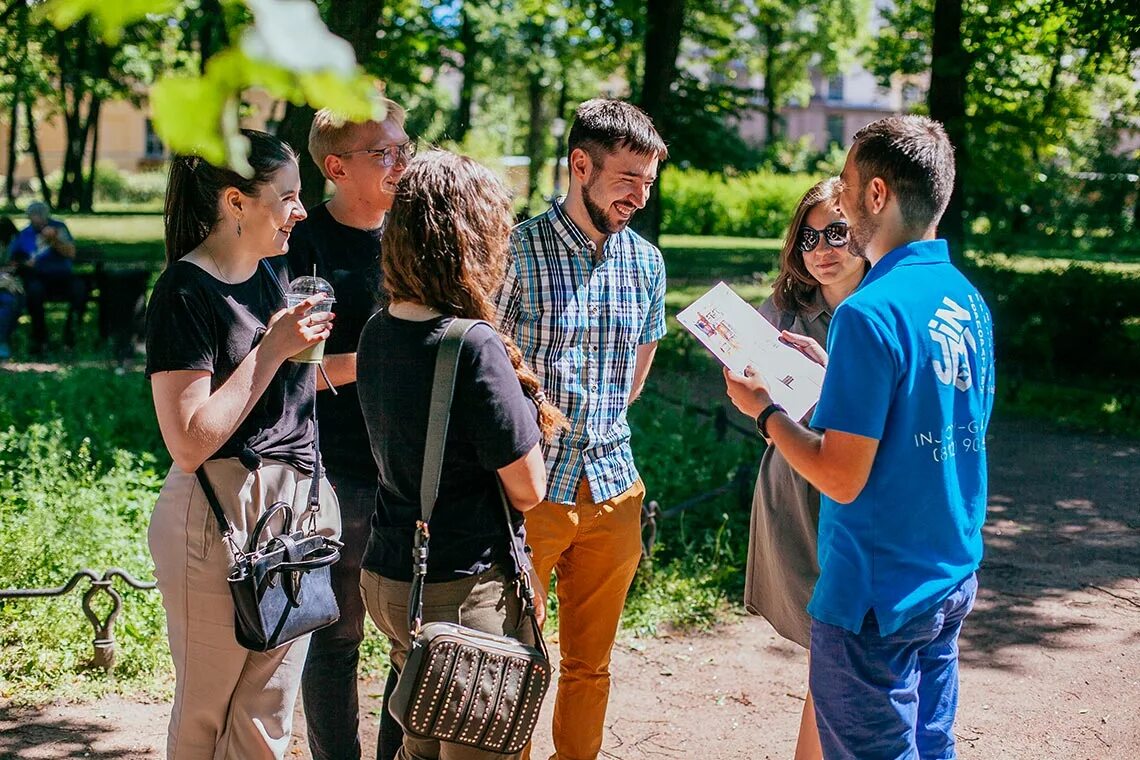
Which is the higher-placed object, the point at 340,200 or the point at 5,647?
the point at 340,200

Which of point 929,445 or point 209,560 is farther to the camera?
point 209,560

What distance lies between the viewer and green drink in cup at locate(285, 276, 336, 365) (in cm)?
287

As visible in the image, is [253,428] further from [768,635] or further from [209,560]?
[768,635]

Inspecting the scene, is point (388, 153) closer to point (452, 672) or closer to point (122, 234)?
point (452, 672)

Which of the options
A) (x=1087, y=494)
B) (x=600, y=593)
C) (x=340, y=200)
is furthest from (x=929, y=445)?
(x=1087, y=494)

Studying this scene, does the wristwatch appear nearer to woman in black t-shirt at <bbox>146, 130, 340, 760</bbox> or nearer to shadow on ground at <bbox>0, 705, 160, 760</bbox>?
woman in black t-shirt at <bbox>146, 130, 340, 760</bbox>

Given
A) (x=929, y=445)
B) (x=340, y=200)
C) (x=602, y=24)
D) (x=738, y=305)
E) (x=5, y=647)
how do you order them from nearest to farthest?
(x=929, y=445), (x=738, y=305), (x=340, y=200), (x=5, y=647), (x=602, y=24)

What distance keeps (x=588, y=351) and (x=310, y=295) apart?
3.11 feet

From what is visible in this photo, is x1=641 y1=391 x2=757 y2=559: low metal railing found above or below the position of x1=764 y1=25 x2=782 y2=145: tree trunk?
below

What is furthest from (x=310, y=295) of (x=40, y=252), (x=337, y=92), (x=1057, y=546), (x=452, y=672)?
(x=40, y=252)

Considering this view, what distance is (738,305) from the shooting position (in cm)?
322

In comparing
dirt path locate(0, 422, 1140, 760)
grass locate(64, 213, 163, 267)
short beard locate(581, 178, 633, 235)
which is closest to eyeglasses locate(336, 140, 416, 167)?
short beard locate(581, 178, 633, 235)

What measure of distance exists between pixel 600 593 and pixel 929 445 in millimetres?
1367

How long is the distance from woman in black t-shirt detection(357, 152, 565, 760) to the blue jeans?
75 cm
